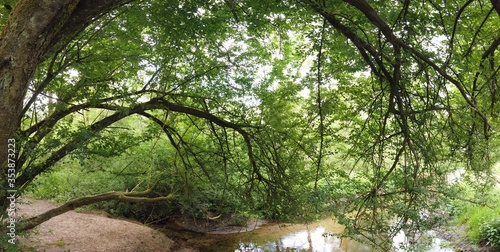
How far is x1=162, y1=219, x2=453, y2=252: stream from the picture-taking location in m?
9.11

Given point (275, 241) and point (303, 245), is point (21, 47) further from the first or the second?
point (275, 241)

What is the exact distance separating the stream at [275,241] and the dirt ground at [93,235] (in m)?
1.00

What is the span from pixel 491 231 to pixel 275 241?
510cm

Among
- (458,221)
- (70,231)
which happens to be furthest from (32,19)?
(458,221)

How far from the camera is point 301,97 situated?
639cm

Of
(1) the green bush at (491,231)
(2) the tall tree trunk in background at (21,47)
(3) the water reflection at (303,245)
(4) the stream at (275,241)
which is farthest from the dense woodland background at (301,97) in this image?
(3) the water reflection at (303,245)

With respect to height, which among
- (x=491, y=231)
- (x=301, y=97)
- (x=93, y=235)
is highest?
(x=301, y=97)

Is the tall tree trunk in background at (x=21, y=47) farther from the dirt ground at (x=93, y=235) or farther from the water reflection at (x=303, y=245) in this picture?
the water reflection at (x=303, y=245)

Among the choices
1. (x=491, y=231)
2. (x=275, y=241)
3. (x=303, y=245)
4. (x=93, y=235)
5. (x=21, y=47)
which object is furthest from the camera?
(x=275, y=241)

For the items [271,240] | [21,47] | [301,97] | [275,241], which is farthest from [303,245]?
[21,47]

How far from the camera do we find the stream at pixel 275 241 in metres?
9.11

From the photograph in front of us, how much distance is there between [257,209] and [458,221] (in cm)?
637

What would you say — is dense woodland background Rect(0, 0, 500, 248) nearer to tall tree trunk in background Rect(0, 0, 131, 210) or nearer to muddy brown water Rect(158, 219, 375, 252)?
tall tree trunk in background Rect(0, 0, 131, 210)

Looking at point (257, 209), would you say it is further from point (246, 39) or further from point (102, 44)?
point (102, 44)
